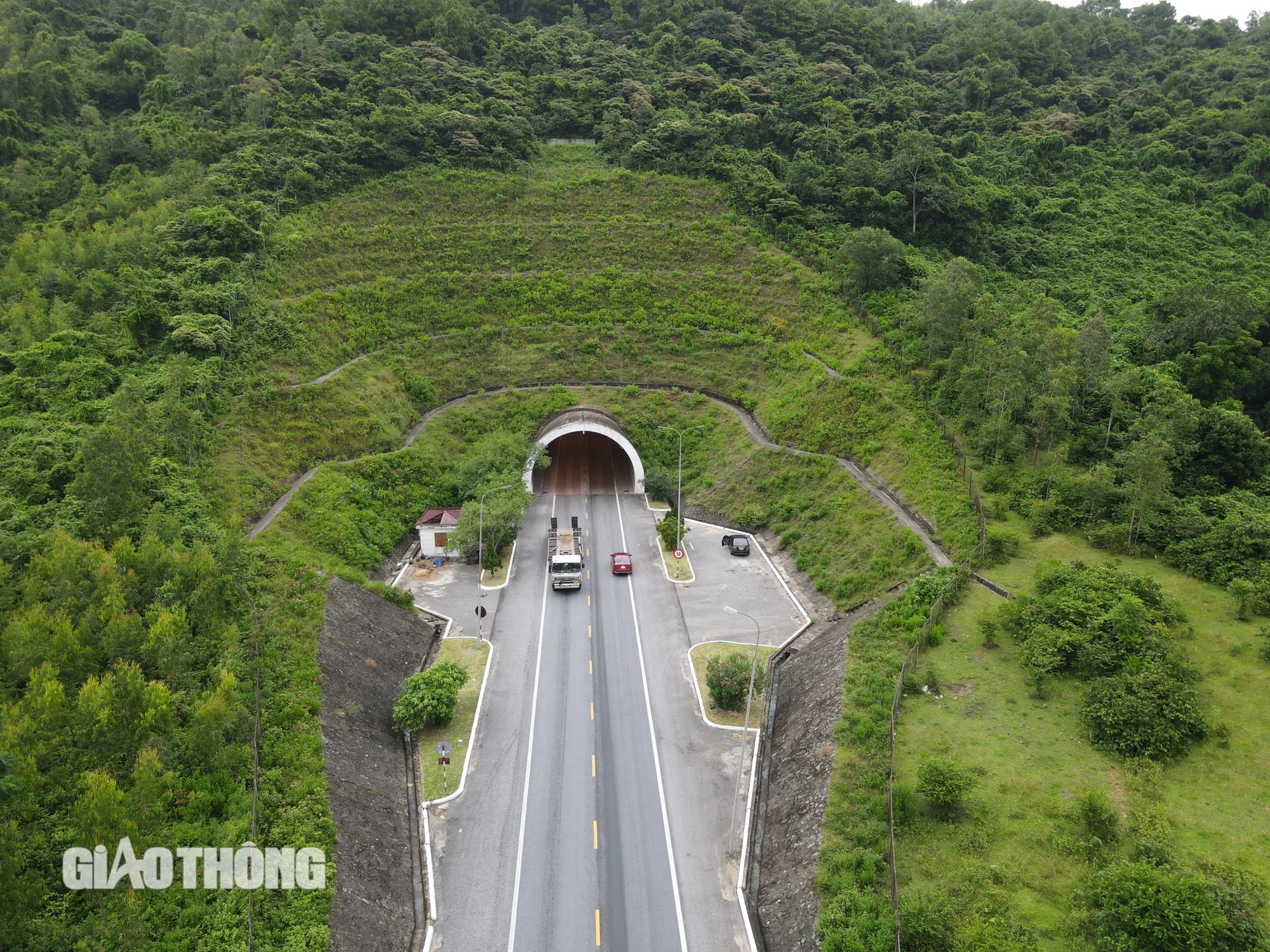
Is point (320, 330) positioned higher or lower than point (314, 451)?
higher

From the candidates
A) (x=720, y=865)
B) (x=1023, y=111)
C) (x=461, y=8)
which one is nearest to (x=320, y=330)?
(x=720, y=865)

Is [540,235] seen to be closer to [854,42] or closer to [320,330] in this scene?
[320,330]

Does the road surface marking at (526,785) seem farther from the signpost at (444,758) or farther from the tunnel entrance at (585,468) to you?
the tunnel entrance at (585,468)

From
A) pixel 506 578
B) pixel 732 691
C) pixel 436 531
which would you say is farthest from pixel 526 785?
pixel 436 531

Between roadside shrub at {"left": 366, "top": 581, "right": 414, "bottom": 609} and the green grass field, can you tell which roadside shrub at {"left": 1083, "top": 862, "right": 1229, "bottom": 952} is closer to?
the green grass field

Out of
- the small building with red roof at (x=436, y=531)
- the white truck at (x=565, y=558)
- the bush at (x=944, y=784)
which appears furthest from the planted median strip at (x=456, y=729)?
the bush at (x=944, y=784)

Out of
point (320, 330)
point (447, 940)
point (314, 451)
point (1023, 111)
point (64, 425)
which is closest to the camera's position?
point (447, 940)

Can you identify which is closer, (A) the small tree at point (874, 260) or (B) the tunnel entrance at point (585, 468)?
(A) the small tree at point (874, 260)
